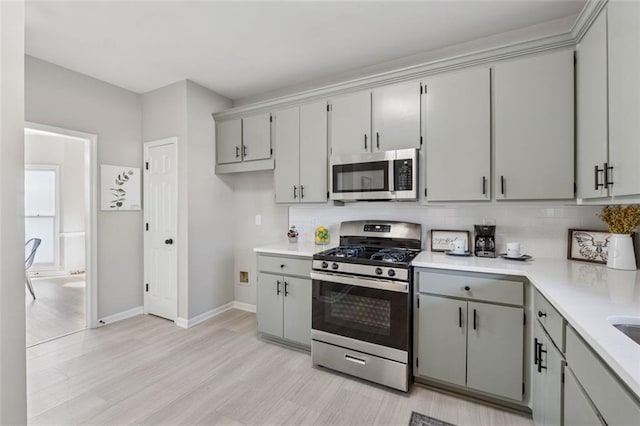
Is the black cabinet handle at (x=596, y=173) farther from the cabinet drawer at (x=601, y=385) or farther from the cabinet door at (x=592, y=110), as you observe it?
the cabinet drawer at (x=601, y=385)

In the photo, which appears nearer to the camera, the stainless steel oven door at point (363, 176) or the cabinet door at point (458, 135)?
the cabinet door at point (458, 135)

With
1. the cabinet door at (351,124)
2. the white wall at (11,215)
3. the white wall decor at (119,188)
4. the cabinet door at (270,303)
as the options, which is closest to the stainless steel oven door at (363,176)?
the cabinet door at (351,124)

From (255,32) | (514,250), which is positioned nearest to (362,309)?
(514,250)

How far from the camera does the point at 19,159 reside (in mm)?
1027

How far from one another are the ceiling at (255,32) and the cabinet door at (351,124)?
0.47 metres

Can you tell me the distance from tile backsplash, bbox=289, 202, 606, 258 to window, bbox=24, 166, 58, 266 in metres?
6.03

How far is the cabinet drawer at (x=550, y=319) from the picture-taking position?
1.30 meters

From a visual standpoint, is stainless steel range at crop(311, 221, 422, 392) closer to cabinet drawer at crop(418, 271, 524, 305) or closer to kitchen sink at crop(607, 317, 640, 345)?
cabinet drawer at crop(418, 271, 524, 305)

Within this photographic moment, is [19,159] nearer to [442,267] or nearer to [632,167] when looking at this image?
[442,267]

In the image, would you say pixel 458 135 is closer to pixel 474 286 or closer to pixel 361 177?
pixel 361 177

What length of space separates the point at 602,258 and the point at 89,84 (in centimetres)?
494

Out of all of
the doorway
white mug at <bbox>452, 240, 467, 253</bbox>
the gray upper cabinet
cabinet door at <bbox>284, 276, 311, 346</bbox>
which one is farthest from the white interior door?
white mug at <bbox>452, 240, 467, 253</bbox>

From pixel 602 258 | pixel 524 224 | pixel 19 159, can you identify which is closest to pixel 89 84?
pixel 19 159

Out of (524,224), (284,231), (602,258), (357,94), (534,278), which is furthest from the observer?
(284,231)
